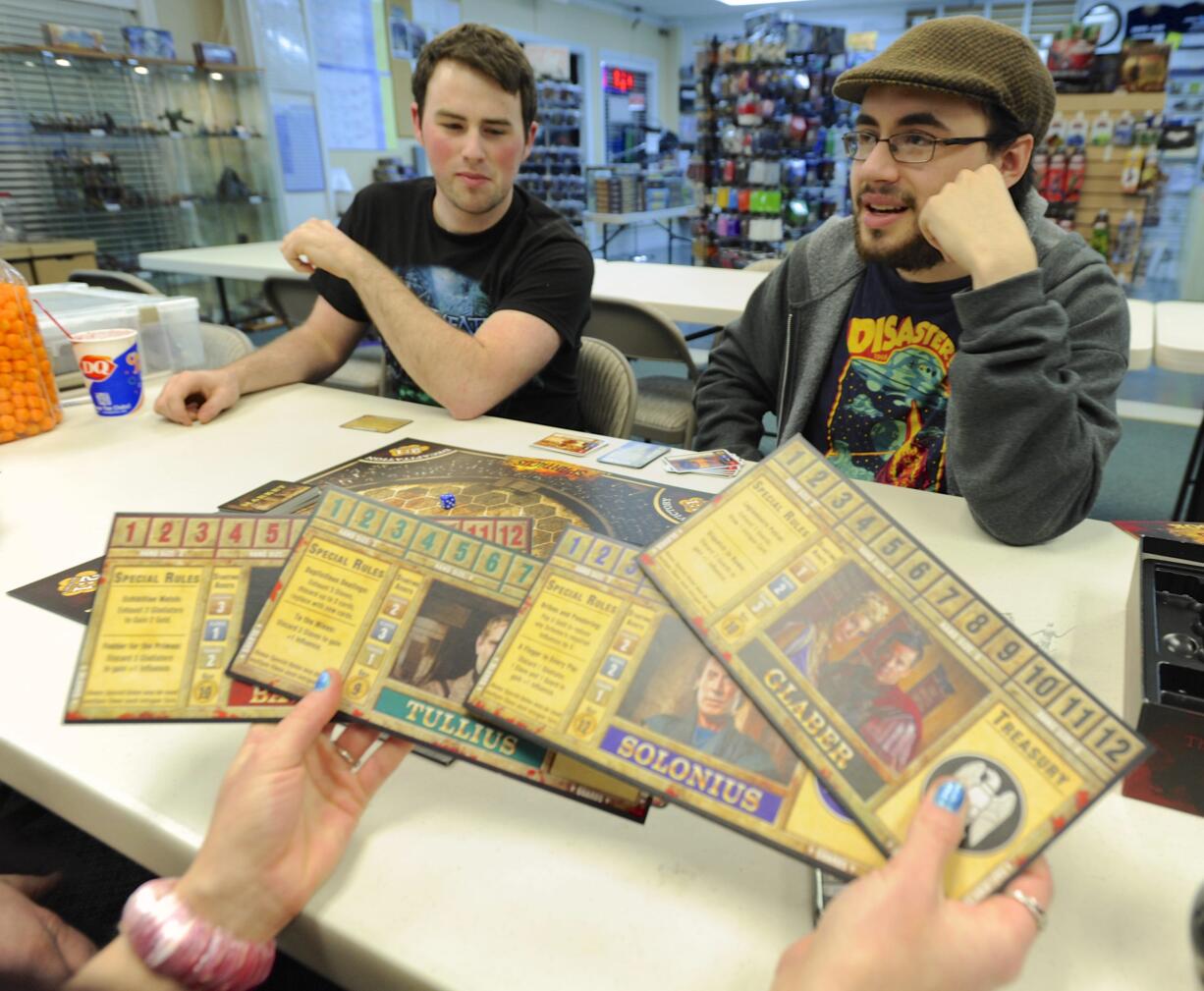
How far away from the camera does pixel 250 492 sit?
3.48ft

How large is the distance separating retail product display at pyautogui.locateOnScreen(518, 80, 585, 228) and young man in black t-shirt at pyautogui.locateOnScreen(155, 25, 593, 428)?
17.3ft

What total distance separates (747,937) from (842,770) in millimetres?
121

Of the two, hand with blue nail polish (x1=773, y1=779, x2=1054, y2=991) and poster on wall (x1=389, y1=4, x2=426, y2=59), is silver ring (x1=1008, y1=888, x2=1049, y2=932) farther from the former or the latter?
poster on wall (x1=389, y1=4, x2=426, y2=59)

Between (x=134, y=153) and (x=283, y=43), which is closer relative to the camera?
(x=134, y=153)

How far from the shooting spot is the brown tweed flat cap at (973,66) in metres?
1.05

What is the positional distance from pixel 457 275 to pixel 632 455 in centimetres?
75

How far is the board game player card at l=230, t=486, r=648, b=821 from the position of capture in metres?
0.54

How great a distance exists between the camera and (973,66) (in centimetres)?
105

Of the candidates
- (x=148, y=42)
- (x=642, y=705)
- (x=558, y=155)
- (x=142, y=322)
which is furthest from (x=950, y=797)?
(x=558, y=155)

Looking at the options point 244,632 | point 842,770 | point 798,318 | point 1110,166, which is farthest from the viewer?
point 1110,166

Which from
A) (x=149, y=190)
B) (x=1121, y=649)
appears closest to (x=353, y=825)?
(x=1121, y=649)

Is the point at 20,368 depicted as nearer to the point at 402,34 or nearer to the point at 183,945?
the point at 183,945

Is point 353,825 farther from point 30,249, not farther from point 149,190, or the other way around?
point 149,190

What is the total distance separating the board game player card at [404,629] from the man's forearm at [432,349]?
745mm
